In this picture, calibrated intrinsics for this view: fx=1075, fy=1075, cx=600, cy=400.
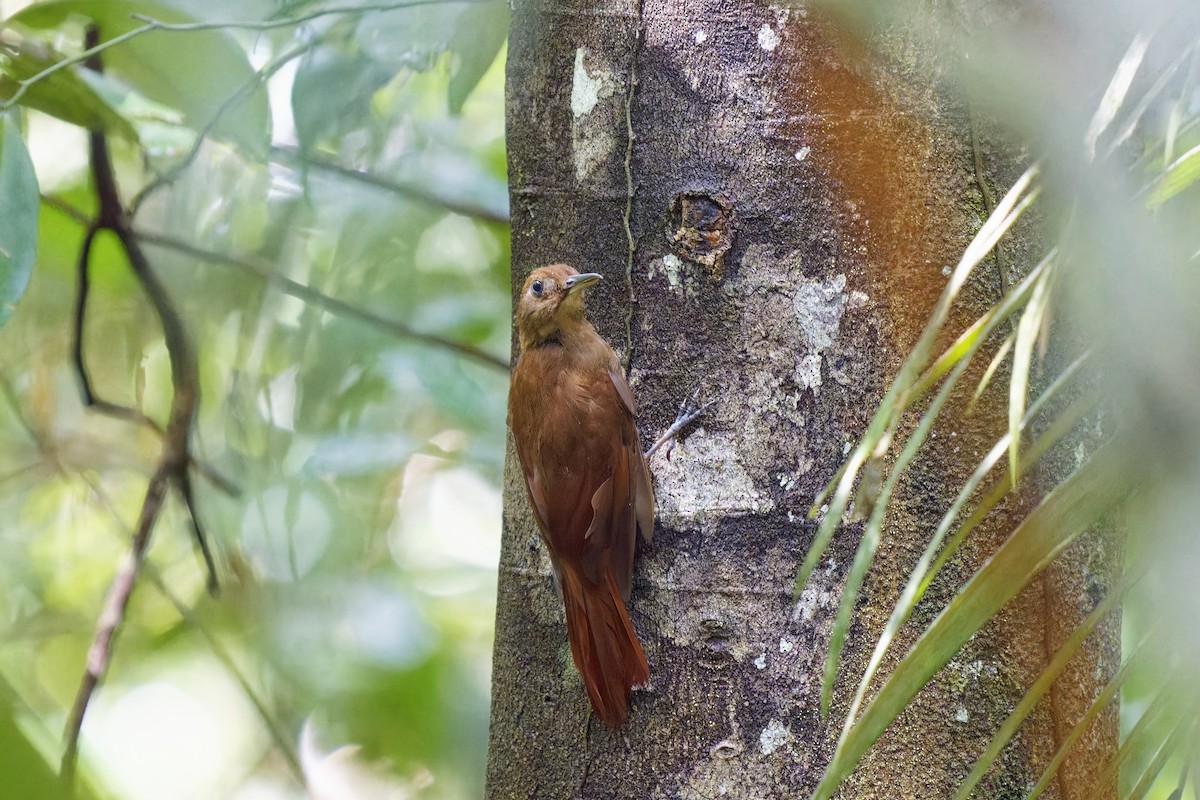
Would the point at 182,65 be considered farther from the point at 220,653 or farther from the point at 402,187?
the point at 220,653

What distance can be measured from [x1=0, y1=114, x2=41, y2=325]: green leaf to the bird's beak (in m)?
0.87

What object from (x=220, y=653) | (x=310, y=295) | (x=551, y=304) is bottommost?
(x=220, y=653)

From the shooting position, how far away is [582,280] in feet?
5.88

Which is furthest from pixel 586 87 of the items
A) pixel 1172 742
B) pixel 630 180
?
pixel 1172 742

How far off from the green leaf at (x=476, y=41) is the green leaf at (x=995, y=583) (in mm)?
1917

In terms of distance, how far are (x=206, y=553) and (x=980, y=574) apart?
224cm

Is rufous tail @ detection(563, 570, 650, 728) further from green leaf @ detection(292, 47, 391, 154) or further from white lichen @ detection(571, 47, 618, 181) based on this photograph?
green leaf @ detection(292, 47, 391, 154)

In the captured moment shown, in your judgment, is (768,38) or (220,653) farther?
(220,653)

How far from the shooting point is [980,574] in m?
0.73

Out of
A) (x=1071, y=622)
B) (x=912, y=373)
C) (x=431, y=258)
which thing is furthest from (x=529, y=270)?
(x=431, y=258)

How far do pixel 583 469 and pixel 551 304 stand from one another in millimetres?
333

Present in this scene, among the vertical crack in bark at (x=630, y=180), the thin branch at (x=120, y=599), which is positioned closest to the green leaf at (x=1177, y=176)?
the vertical crack in bark at (x=630, y=180)

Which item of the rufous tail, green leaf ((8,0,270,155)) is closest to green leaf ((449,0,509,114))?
green leaf ((8,0,270,155))

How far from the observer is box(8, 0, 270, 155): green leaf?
7.13 feet
